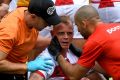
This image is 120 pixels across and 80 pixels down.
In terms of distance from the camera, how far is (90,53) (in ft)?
11.5

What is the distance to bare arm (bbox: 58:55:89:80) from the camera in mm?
3580

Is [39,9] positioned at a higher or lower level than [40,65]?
higher

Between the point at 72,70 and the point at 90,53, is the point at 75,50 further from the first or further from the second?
the point at 90,53

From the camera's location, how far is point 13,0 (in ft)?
15.8

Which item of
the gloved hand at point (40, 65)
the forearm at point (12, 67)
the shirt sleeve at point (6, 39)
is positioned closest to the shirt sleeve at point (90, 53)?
the gloved hand at point (40, 65)

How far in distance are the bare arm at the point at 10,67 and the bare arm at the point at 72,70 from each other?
32cm

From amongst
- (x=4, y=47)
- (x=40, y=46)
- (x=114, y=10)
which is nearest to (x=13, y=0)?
(x=40, y=46)

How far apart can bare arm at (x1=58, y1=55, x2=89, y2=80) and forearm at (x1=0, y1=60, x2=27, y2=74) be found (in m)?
0.32

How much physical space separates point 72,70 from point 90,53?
234 mm

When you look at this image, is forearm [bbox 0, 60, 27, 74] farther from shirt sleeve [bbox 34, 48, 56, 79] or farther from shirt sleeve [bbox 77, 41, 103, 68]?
shirt sleeve [bbox 77, 41, 103, 68]

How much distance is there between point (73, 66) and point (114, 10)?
1289 millimetres

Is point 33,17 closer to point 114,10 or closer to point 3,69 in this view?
point 3,69

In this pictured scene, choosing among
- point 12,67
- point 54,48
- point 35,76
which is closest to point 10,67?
point 12,67

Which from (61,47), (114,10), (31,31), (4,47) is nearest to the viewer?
(4,47)
